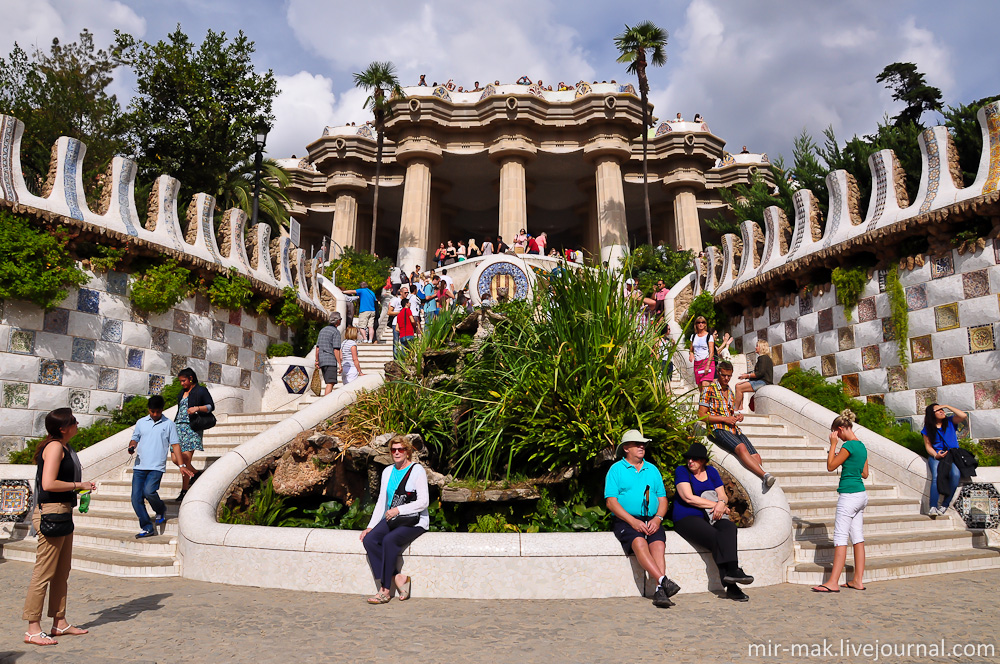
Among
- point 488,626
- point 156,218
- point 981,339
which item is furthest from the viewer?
point 156,218

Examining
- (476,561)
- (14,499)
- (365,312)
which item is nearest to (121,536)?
(14,499)

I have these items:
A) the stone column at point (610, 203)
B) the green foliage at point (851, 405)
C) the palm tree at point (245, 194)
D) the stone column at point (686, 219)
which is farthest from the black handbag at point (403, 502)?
the stone column at point (686, 219)

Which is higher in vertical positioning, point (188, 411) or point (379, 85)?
point (379, 85)

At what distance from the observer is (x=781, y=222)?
44.6ft

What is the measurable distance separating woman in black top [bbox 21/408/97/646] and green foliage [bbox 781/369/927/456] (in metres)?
9.21

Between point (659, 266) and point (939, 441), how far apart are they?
14092 mm

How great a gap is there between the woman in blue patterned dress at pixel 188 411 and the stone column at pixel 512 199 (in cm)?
2320

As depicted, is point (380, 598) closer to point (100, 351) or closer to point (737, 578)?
point (737, 578)

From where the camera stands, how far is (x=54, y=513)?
13.3ft

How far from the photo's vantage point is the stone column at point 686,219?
32.6 metres

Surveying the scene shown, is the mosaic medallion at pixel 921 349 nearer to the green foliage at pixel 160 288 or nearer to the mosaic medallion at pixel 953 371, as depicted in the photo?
the mosaic medallion at pixel 953 371

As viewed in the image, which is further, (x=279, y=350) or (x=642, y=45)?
(x=642, y=45)

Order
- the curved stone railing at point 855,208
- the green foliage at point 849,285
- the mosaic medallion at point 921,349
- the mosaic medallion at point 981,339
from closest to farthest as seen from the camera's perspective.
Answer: the mosaic medallion at point 981,339 → the curved stone railing at point 855,208 → the mosaic medallion at point 921,349 → the green foliage at point 849,285

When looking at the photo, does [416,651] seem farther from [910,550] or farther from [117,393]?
[117,393]
